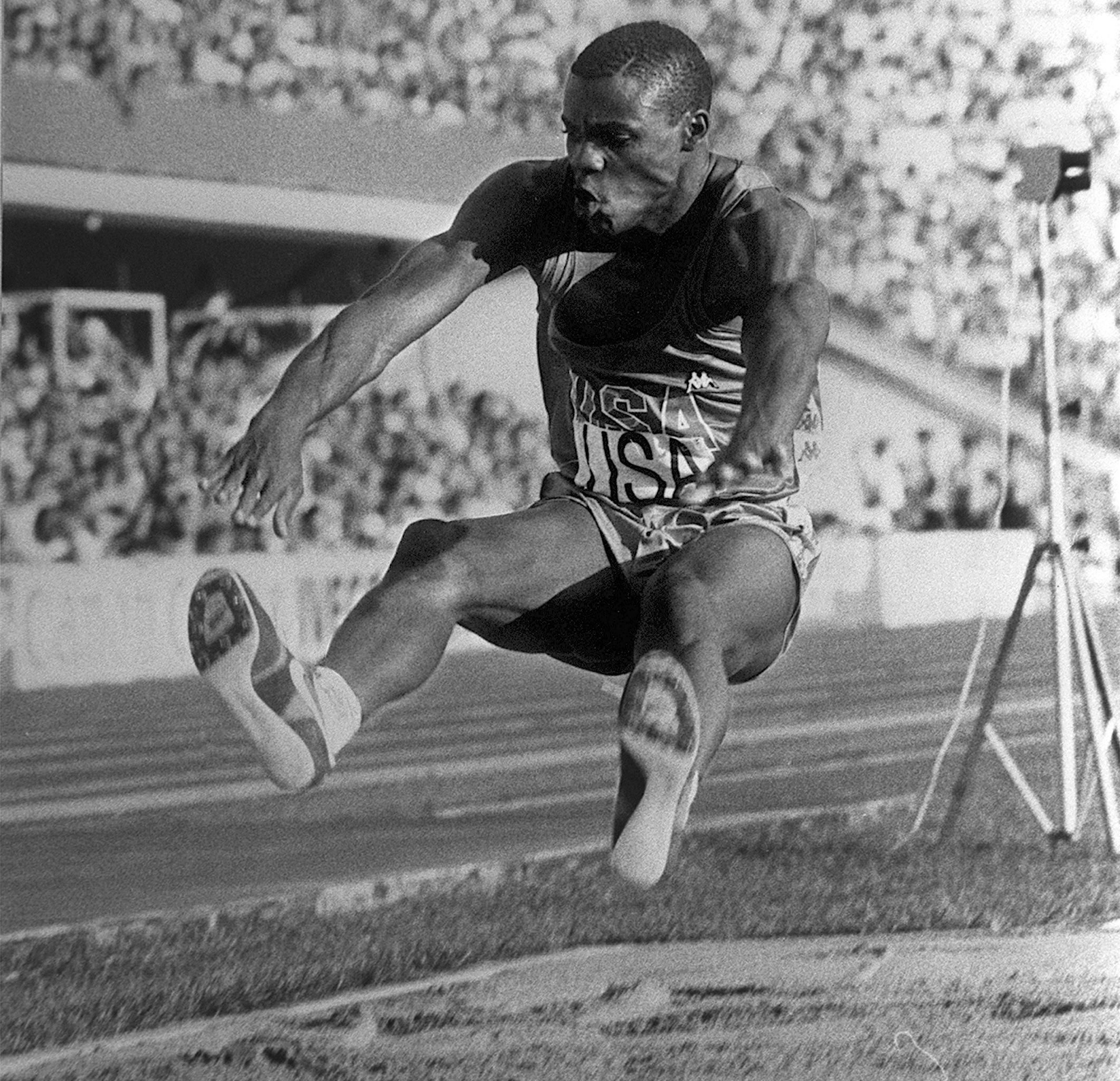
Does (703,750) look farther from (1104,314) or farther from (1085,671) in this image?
(1104,314)

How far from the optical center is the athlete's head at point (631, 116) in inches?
88.1

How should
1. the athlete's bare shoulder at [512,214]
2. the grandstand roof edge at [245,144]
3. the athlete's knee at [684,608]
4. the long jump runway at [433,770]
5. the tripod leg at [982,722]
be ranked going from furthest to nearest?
the tripod leg at [982,722], the long jump runway at [433,770], the grandstand roof edge at [245,144], the athlete's bare shoulder at [512,214], the athlete's knee at [684,608]

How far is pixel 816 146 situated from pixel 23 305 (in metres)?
1.73

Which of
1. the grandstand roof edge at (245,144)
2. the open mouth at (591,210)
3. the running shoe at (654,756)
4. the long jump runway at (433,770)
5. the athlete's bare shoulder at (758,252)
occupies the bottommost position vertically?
the long jump runway at (433,770)

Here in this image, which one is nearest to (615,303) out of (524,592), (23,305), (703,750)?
(524,592)

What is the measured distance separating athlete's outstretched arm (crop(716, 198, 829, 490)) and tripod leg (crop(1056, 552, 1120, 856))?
6.93 feet

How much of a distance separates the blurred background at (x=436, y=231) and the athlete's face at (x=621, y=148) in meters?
1.79

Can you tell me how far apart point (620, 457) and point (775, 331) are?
39 centimetres

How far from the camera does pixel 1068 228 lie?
451 cm

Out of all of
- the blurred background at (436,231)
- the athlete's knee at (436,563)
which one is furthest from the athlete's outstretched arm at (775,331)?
the blurred background at (436,231)

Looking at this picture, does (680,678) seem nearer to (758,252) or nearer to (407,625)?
(407,625)

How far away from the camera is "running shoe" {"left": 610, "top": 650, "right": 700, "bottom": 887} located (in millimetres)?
2064

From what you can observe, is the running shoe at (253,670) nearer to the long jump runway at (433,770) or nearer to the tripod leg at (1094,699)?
the long jump runway at (433,770)

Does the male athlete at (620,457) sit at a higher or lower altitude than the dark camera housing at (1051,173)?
lower
